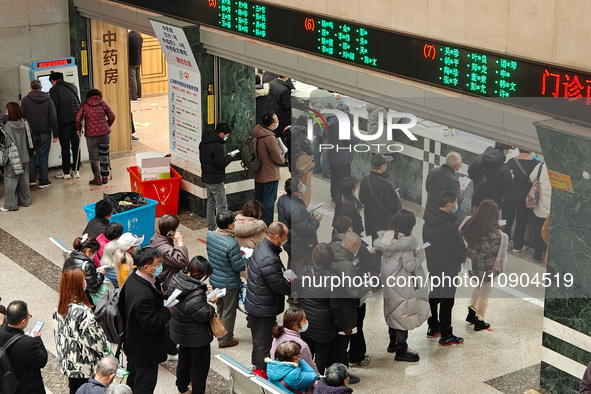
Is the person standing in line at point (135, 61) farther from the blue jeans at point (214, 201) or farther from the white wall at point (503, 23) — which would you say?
the white wall at point (503, 23)

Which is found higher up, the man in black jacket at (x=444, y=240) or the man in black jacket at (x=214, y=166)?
the man in black jacket at (x=444, y=240)

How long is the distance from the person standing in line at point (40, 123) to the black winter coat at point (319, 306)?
6.62 meters

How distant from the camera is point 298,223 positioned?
8.89m

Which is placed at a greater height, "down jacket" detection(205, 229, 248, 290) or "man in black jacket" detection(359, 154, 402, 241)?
"man in black jacket" detection(359, 154, 402, 241)

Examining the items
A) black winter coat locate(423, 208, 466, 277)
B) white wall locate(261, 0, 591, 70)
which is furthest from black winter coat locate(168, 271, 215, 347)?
white wall locate(261, 0, 591, 70)

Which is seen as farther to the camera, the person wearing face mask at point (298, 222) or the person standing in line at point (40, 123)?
the person standing in line at point (40, 123)

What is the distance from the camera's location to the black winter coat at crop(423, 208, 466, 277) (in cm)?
713

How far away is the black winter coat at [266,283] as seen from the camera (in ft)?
25.0

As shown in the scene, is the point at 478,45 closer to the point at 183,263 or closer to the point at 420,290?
the point at 420,290

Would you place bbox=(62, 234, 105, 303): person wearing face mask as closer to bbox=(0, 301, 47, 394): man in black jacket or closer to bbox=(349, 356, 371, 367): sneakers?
bbox=(0, 301, 47, 394): man in black jacket

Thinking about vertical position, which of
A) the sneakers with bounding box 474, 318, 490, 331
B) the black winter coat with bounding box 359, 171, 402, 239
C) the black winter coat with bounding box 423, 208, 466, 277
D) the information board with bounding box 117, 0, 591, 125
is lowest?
the sneakers with bounding box 474, 318, 490, 331

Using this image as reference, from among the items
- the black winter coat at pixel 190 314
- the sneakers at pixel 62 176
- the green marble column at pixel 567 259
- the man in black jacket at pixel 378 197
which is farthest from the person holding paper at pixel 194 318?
the sneakers at pixel 62 176

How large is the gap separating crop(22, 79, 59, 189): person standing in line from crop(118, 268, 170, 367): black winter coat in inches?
252

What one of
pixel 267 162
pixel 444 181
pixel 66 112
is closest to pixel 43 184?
pixel 66 112
